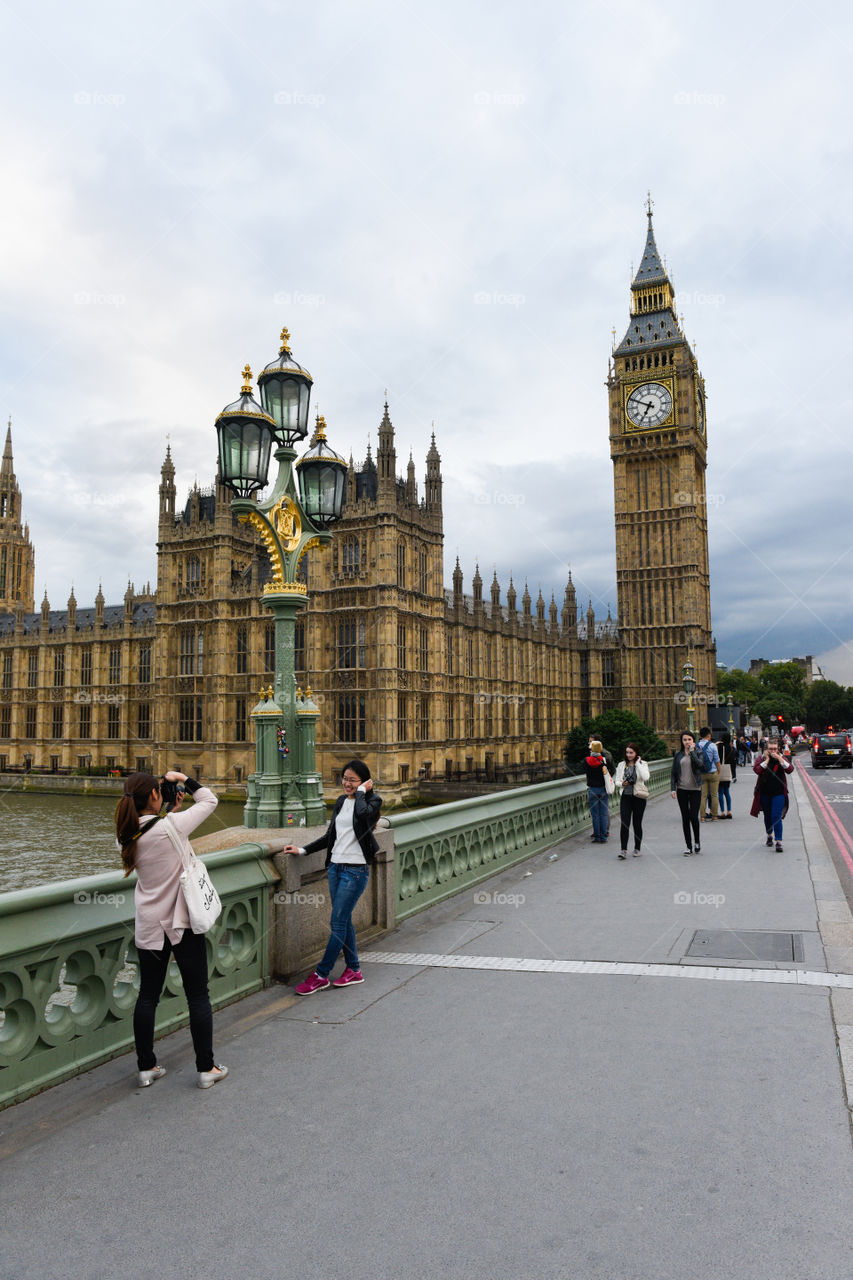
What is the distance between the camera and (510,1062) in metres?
5.00

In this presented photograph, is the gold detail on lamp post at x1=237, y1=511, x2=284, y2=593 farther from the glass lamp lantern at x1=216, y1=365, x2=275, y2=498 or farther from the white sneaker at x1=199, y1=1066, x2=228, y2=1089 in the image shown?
the white sneaker at x1=199, y1=1066, x2=228, y2=1089

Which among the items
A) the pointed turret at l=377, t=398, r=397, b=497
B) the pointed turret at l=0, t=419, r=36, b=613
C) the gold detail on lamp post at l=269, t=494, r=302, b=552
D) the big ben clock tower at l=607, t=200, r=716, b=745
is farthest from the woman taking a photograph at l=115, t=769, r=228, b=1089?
the pointed turret at l=0, t=419, r=36, b=613

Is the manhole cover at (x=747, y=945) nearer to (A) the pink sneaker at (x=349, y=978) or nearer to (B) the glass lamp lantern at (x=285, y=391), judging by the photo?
(A) the pink sneaker at (x=349, y=978)

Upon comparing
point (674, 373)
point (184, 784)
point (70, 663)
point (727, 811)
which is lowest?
point (727, 811)

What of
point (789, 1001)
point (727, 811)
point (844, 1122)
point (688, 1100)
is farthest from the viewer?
point (727, 811)

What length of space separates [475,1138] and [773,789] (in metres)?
10.2

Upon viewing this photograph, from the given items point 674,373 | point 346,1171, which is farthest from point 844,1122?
point 674,373

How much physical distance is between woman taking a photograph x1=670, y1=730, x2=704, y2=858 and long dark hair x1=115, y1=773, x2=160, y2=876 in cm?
980

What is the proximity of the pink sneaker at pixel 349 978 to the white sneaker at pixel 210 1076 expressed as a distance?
179cm

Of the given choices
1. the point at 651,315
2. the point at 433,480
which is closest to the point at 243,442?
the point at 433,480

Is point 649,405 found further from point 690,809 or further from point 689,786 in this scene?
point 690,809

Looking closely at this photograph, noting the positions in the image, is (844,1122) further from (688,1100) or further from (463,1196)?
(463,1196)

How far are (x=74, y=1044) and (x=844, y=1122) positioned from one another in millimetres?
4122

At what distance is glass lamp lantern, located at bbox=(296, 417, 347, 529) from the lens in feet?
31.8
